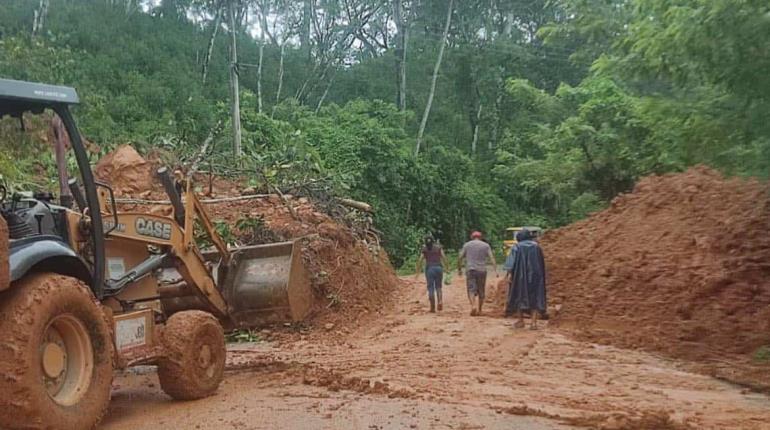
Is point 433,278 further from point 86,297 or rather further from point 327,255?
point 86,297

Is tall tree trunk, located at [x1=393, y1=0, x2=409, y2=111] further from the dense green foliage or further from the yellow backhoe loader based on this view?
the yellow backhoe loader

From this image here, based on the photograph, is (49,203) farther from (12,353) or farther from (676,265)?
(676,265)

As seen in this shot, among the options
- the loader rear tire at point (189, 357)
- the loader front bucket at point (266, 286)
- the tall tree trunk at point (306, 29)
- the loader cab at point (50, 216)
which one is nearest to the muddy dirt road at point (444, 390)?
the loader rear tire at point (189, 357)

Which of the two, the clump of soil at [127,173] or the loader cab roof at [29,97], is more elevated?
the loader cab roof at [29,97]

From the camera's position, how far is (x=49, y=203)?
7090mm

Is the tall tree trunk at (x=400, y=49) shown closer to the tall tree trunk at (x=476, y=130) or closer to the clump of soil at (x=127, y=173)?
the tall tree trunk at (x=476, y=130)

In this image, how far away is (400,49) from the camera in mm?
48969

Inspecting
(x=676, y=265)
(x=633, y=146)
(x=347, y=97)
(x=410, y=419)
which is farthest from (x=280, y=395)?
(x=347, y=97)

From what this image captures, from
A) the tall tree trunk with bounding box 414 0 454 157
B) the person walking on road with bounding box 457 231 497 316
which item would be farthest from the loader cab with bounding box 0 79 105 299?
the tall tree trunk with bounding box 414 0 454 157

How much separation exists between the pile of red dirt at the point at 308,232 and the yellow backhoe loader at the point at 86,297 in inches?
198

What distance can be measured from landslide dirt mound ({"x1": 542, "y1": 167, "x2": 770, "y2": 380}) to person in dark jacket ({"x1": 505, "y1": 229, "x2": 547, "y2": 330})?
1.94 feet

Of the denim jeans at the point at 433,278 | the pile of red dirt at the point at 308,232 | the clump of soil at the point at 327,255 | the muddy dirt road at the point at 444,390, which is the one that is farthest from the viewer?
the denim jeans at the point at 433,278

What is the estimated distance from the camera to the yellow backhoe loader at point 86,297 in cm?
552

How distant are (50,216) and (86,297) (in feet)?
3.15
